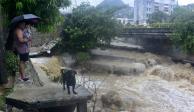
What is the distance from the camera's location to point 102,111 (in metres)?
10.5

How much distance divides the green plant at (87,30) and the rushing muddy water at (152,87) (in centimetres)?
233

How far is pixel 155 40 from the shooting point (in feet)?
77.2

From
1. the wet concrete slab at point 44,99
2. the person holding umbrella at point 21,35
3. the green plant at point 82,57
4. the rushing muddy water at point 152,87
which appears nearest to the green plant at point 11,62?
the person holding umbrella at point 21,35

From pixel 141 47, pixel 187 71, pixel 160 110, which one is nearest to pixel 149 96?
pixel 160 110

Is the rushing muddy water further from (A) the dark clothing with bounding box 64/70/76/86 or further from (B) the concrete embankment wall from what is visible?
(A) the dark clothing with bounding box 64/70/76/86

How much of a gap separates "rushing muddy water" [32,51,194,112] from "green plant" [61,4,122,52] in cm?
233

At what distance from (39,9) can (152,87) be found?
6750mm

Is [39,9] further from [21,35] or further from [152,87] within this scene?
[152,87]

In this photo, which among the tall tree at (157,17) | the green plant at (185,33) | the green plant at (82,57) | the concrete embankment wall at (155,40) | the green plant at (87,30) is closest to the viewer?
the green plant at (82,57)

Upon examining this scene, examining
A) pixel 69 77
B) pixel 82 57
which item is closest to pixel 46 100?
pixel 69 77

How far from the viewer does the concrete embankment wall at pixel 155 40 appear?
70.5 ft

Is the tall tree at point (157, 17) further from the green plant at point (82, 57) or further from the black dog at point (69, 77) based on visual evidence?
the black dog at point (69, 77)

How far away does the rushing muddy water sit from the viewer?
A: 38.9 feet

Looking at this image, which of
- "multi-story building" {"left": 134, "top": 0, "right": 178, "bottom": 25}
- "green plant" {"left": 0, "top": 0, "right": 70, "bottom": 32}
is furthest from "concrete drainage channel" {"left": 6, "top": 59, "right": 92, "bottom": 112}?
"multi-story building" {"left": 134, "top": 0, "right": 178, "bottom": 25}
